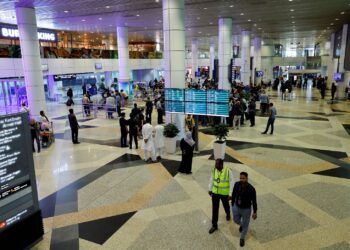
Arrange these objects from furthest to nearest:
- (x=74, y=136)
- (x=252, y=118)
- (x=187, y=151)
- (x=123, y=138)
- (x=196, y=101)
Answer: (x=252, y=118)
(x=74, y=136)
(x=123, y=138)
(x=196, y=101)
(x=187, y=151)

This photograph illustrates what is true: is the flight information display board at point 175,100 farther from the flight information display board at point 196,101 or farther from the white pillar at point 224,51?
the white pillar at point 224,51

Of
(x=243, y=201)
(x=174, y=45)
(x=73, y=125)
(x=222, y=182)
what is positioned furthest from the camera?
(x=73, y=125)

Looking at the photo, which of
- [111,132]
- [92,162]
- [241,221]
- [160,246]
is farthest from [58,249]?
[111,132]

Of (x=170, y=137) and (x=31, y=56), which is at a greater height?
(x=31, y=56)

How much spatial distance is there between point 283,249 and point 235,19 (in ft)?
66.8

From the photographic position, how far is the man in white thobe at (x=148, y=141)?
393 inches

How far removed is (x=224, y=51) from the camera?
883 inches

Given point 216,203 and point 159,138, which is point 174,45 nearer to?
point 159,138

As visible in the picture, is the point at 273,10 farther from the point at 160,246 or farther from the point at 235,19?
the point at 160,246

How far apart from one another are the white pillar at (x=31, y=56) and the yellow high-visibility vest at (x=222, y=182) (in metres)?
13.4

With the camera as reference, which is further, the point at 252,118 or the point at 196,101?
the point at 252,118

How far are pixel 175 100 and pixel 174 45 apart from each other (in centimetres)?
234

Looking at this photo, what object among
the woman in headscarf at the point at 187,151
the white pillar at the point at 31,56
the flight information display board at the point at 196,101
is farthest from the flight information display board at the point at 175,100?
the white pillar at the point at 31,56

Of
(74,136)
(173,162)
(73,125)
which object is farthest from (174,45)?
(74,136)
